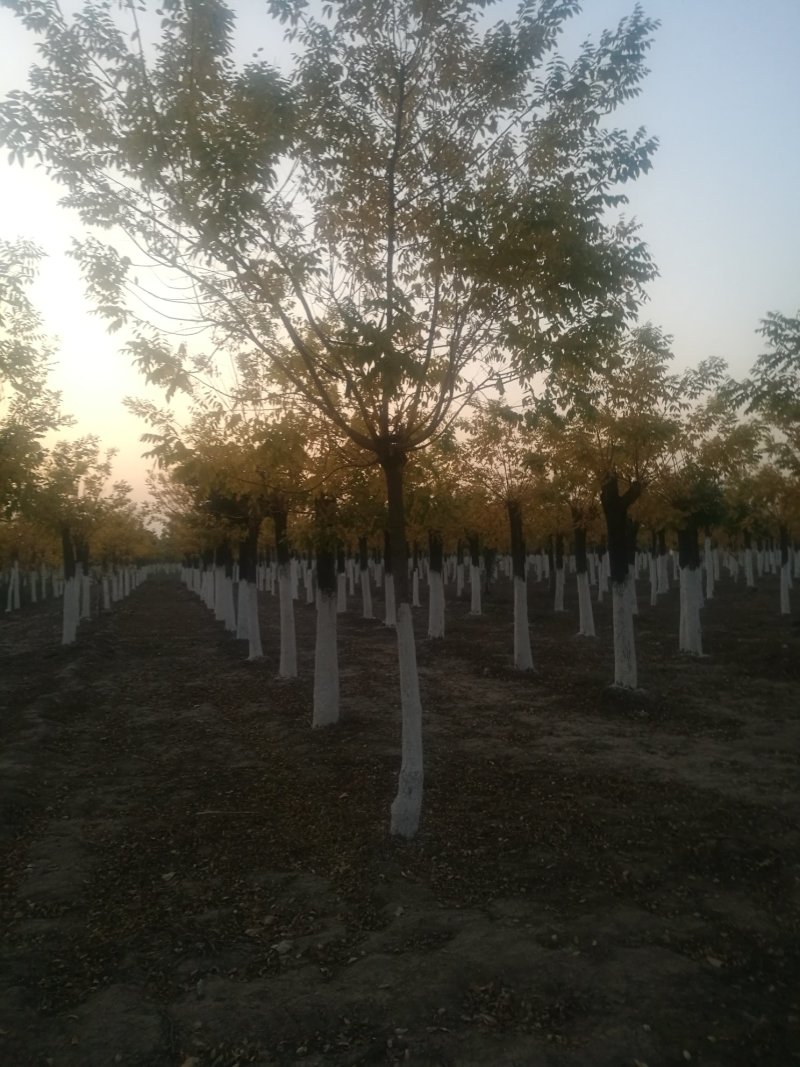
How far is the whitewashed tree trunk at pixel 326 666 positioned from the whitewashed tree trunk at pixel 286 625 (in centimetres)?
397

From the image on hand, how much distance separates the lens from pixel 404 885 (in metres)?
6.91

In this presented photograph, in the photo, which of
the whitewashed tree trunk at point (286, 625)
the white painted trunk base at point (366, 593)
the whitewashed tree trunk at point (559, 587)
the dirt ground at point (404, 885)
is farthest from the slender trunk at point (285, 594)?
the whitewashed tree trunk at point (559, 587)

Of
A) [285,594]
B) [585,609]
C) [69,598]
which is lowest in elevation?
[585,609]

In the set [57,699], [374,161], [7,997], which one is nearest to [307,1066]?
[7,997]

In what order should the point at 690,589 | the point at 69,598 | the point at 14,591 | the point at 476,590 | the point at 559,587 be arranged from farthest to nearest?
the point at 14,591 → the point at 559,587 → the point at 476,590 → the point at 69,598 → the point at 690,589

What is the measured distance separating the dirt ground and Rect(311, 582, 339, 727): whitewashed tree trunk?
1.04 ft

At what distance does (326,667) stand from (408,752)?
4943 millimetres

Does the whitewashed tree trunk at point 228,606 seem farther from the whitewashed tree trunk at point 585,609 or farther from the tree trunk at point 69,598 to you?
the whitewashed tree trunk at point 585,609

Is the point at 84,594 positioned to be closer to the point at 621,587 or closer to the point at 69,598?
the point at 69,598

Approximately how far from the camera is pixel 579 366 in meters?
8.19

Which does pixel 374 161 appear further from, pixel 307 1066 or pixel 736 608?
pixel 736 608

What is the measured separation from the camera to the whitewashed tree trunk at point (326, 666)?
1254 cm

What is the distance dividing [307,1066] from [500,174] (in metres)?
8.44

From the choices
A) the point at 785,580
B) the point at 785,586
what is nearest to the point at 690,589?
the point at 785,580
